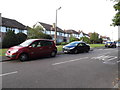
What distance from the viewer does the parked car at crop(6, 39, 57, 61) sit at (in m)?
8.22

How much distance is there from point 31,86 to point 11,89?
0.66 metres

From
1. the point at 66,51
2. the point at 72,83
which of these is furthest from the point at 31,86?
the point at 66,51

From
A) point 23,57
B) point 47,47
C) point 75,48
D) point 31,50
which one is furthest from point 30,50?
point 75,48

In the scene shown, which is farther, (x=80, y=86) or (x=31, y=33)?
(x=31, y=33)

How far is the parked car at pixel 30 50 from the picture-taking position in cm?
822

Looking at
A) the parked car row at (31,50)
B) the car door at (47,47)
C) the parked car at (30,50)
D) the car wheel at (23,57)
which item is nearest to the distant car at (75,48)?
the parked car row at (31,50)

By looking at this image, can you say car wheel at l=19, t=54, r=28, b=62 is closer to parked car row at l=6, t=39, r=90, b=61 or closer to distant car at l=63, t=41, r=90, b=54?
parked car row at l=6, t=39, r=90, b=61

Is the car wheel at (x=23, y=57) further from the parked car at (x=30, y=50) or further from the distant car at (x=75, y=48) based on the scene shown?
the distant car at (x=75, y=48)

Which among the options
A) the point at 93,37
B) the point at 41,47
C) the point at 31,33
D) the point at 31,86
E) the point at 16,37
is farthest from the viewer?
the point at 93,37

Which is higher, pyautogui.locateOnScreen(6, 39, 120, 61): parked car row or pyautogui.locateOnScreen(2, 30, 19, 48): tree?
pyautogui.locateOnScreen(2, 30, 19, 48): tree

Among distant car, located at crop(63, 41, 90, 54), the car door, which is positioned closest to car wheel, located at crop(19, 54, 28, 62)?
the car door

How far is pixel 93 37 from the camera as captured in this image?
6009cm

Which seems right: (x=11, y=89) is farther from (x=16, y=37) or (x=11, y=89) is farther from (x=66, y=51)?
(x=16, y=37)

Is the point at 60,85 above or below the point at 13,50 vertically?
below
